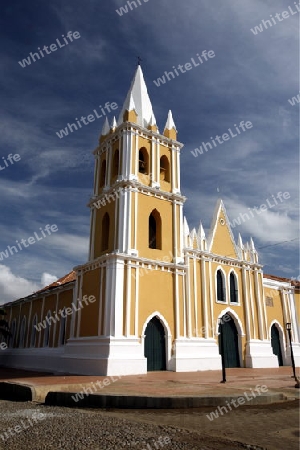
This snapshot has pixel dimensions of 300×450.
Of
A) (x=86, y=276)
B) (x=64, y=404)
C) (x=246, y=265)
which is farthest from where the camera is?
(x=246, y=265)

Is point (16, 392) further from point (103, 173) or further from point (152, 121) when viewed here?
point (152, 121)

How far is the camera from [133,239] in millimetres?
17938

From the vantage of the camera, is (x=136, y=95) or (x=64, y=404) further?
(x=136, y=95)

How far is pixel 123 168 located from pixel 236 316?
11009mm

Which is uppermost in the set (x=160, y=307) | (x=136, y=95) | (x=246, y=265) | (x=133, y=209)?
(x=136, y=95)

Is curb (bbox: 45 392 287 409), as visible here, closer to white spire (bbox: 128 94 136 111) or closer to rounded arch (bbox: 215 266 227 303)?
rounded arch (bbox: 215 266 227 303)

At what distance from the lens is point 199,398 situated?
8125mm

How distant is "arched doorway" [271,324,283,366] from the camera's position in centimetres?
2391

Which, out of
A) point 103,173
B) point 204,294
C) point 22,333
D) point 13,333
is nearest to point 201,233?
point 204,294

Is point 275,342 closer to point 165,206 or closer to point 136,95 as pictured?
point 165,206

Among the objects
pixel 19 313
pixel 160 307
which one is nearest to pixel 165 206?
pixel 160 307

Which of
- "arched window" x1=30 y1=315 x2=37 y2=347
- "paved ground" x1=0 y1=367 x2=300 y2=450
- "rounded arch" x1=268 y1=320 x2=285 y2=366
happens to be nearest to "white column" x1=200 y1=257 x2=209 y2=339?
"rounded arch" x1=268 y1=320 x2=285 y2=366

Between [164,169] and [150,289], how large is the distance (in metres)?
7.96

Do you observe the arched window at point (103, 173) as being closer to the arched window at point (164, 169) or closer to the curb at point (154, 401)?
the arched window at point (164, 169)
